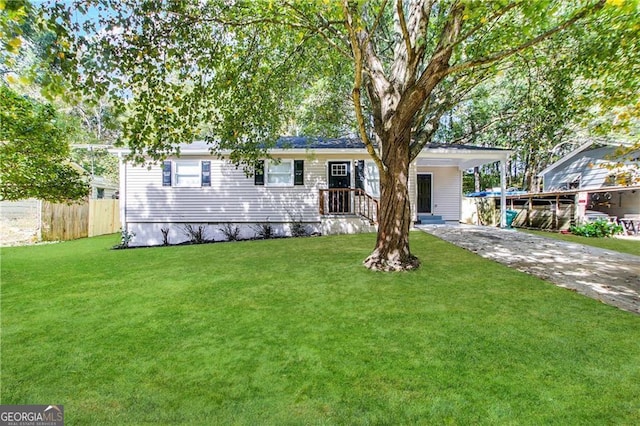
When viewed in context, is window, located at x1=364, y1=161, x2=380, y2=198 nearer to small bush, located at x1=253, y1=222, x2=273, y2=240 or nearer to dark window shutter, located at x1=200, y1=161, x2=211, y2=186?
small bush, located at x1=253, y1=222, x2=273, y2=240

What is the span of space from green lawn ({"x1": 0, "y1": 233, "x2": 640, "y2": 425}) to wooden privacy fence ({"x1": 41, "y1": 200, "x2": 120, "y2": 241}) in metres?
8.38

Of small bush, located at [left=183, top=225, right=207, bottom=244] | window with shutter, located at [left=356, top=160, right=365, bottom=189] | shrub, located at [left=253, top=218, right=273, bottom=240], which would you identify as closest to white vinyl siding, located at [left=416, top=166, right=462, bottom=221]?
window with shutter, located at [left=356, top=160, right=365, bottom=189]

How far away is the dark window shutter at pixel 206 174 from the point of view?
11.6 meters

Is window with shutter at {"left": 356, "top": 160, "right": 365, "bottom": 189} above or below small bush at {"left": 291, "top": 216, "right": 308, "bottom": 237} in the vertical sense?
above

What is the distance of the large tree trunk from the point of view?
18.4 ft

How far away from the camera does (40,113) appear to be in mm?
6848

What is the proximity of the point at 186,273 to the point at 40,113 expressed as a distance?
5.16 metres

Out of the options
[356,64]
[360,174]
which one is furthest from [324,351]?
[360,174]

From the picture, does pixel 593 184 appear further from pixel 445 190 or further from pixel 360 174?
pixel 360 174

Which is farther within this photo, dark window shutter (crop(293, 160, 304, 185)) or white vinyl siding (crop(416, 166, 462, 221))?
white vinyl siding (crop(416, 166, 462, 221))

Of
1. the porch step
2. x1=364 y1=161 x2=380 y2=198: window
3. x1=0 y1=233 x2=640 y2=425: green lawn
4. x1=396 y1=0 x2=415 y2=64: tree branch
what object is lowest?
x1=0 y1=233 x2=640 y2=425: green lawn

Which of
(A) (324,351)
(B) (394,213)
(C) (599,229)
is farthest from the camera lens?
(C) (599,229)

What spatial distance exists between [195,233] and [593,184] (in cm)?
1806

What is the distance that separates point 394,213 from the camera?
5.68m
